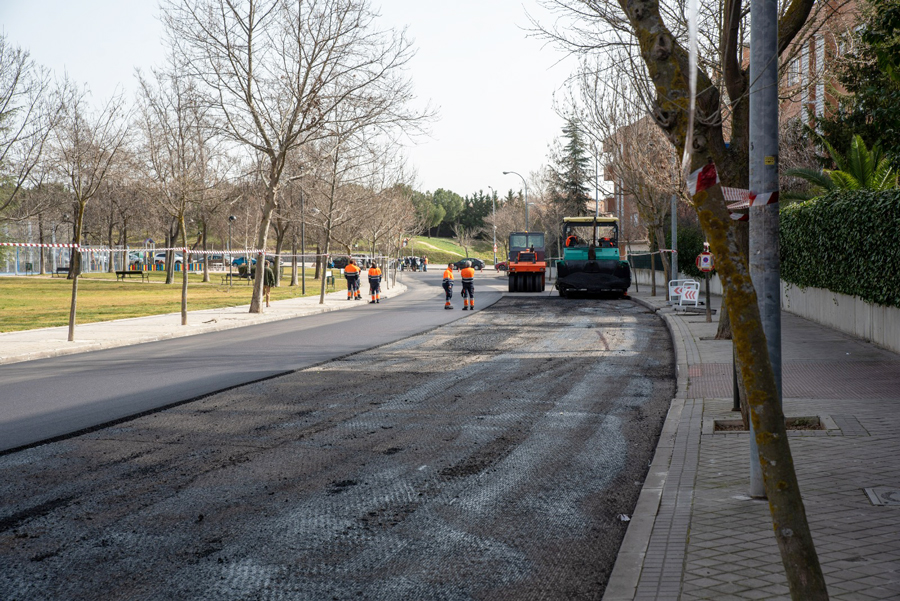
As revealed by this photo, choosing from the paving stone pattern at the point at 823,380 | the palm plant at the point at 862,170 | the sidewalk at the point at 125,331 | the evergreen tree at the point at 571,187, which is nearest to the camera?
the paving stone pattern at the point at 823,380

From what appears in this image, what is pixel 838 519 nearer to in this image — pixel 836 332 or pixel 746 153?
pixel 746 153

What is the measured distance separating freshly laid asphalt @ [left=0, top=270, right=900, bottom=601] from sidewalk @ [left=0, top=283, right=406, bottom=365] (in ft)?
39.8

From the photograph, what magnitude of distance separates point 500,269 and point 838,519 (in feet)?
280

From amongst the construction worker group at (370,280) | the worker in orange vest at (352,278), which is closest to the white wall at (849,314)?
the construction worker group at (370,280)

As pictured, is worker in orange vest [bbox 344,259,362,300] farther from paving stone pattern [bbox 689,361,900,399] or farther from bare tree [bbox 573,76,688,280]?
paving stone pattern [bbox 689,361,900,399]

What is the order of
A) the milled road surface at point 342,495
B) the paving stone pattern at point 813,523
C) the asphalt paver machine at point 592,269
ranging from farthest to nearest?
the asphalt paver machine at point 592,269, the milled road surface at point 342,495, the paving stone pattern at point 813,523

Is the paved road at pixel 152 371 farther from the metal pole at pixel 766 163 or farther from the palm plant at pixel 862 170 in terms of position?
the palm plant at pixel 862 170

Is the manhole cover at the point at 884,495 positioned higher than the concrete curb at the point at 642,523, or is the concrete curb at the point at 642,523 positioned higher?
the manhole cover at the point at 884,495

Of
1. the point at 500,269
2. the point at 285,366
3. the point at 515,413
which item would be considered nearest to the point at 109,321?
→ the point at 285,366

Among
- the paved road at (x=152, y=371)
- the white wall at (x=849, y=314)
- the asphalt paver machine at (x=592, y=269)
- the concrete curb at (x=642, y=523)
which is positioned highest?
the asphalt paver machine at (x=592, y=269)

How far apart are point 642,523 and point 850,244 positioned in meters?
12.6

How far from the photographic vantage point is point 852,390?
10180 millimetres

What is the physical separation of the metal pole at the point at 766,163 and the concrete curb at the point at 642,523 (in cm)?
88

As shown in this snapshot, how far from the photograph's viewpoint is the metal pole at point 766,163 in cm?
595
